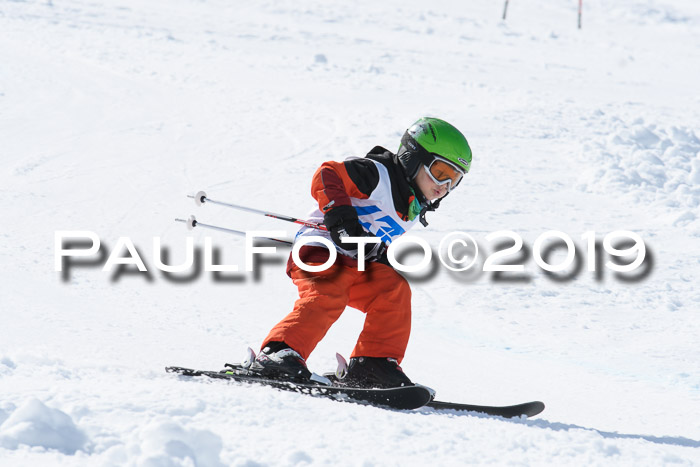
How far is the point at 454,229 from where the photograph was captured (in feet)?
22.2

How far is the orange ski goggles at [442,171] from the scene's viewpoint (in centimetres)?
359

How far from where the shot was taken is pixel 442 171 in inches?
142

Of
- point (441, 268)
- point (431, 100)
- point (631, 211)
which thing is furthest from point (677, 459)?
point (431, 100)

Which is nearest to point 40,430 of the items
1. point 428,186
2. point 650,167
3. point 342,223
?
point 342,223

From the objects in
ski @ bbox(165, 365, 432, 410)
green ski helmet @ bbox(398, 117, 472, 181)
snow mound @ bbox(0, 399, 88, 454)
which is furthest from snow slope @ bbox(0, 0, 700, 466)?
green ski helmet @ bbox(398, 117, 472, 181)

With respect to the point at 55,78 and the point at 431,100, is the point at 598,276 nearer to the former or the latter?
the point at 431,100

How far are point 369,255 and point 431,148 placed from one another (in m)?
0.58

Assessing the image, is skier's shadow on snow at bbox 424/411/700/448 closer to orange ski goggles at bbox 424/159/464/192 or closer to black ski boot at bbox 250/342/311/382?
black ski boot at bbox 250/342/311/382

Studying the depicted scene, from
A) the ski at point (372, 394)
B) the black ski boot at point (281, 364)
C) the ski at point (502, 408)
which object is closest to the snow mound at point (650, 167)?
the ski at point (502, 408)

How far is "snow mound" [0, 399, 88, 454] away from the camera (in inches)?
77.7

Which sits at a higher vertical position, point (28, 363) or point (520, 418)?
point (28, 363)

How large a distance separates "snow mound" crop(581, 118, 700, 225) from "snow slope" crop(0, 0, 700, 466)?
32 mm

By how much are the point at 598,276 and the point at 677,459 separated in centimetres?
364

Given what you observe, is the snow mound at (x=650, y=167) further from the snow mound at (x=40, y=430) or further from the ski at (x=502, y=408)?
the snow mound at (x=40, y=430)
